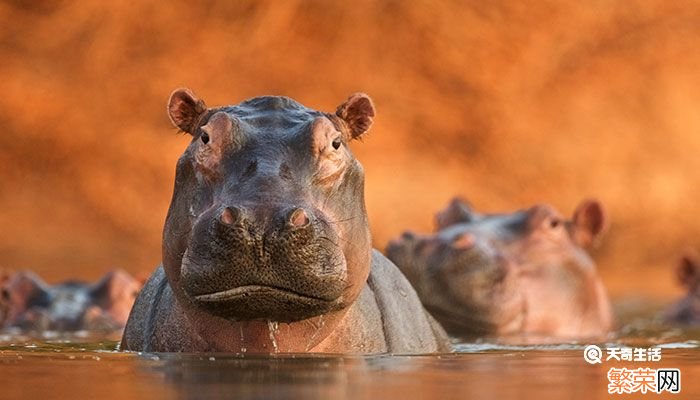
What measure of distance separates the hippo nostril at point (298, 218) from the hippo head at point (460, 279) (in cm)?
424

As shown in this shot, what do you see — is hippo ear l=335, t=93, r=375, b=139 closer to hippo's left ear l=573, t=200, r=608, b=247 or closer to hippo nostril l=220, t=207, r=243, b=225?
hippo nostril l=220, t=207, r=243, b=225

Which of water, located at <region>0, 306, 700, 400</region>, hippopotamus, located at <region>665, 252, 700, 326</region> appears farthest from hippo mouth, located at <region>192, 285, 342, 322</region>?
hippopotamus, located at <region>665, 252, 700, 326</region>

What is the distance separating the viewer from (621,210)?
→ 27453mm

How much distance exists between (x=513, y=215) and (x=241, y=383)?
6721 millimetres

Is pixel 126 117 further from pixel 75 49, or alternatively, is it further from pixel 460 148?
pixel 460 148

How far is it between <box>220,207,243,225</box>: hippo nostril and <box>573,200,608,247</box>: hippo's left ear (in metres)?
6.28

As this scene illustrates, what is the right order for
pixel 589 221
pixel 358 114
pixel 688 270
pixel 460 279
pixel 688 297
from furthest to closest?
1. pixel 688 270
2. pixel 688 297
3. pixel 589 221
4. pixel 460 279
5. pixel 358 114

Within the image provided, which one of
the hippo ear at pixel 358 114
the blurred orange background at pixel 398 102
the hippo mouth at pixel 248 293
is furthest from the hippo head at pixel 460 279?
the blurred orange background at pixel 398 102

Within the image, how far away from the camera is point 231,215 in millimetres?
6133

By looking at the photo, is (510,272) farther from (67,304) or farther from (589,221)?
(67,304)

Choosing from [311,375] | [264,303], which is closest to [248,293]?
[264,303]

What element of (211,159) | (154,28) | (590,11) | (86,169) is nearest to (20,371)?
(211,159)

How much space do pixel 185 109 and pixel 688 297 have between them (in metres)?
8.01

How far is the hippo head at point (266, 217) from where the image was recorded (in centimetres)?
617
